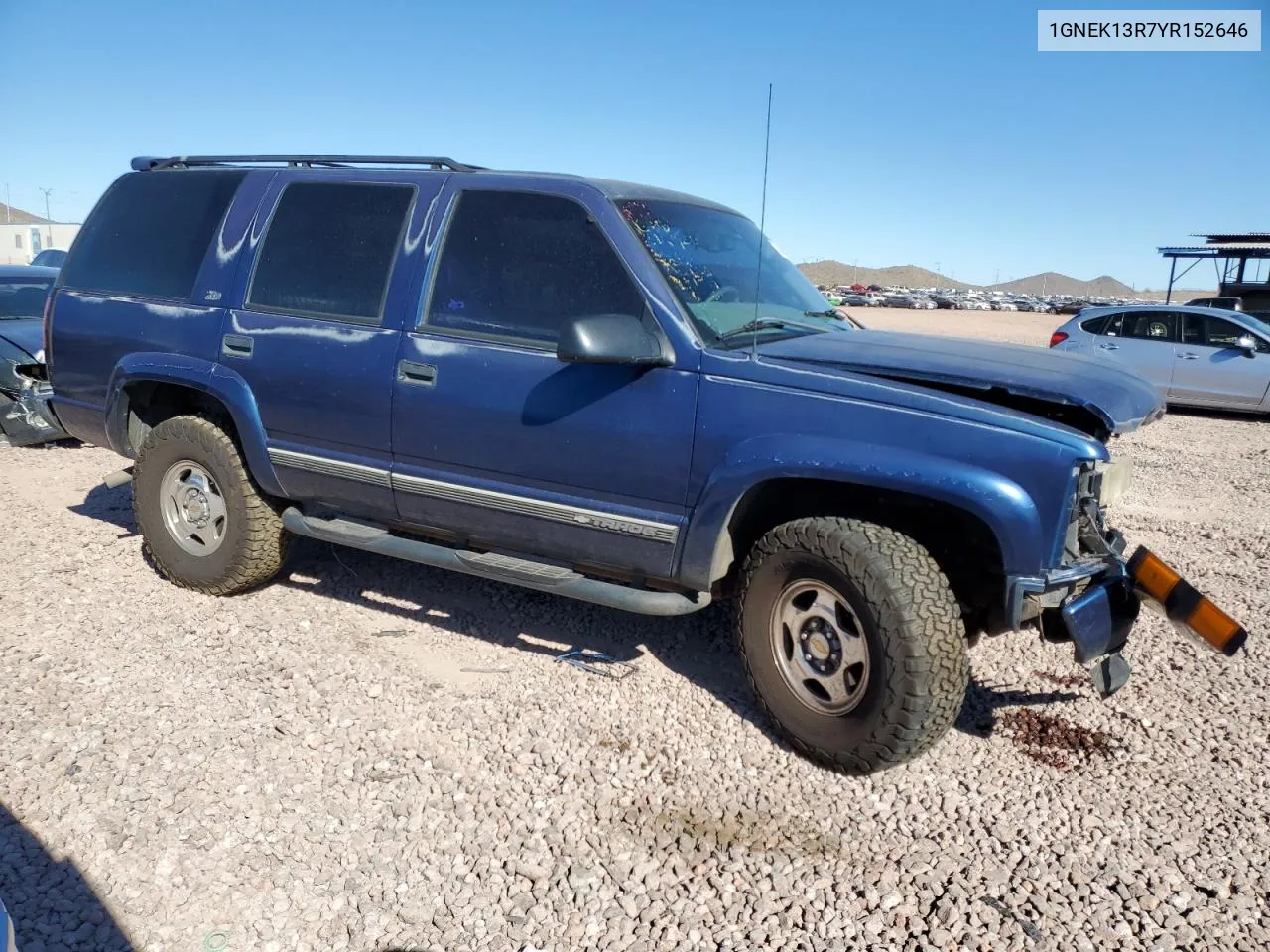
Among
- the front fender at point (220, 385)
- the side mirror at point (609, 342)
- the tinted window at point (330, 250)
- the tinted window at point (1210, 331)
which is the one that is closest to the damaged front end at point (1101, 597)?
the side mirror at point (609, 342)

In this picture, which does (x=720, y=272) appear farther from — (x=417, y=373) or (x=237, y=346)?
(x=237, y=346)

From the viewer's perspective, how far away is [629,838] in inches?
122

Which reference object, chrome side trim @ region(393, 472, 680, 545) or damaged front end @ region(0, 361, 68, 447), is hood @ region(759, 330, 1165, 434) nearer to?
chrome side trim @ region(393, 472, 680, 545)

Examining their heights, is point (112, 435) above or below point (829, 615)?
above

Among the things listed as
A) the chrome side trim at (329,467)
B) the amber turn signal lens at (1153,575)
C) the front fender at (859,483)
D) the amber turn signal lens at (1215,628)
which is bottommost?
the amber turn signal lens at (1215,628)

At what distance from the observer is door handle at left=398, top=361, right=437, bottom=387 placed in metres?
4.05

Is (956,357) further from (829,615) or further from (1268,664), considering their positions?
(1268,664)

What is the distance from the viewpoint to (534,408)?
3.83 m

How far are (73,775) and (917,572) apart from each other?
2.91 metres

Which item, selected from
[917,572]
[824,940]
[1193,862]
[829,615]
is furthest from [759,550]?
[1193,862]

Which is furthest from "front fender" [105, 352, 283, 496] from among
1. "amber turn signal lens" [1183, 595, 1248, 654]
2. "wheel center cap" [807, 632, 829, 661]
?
"amber turn signal lens" [1183, 595, 1248, 654]

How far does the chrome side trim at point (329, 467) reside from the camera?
14.1 ft

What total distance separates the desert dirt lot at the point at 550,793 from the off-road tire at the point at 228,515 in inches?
6.2

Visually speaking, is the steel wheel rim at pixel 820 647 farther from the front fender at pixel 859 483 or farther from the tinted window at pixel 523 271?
the tinted window at pixel 523 271
